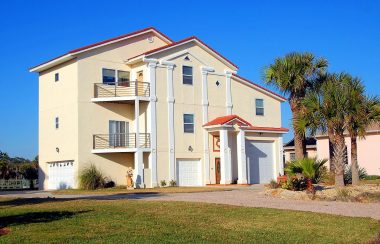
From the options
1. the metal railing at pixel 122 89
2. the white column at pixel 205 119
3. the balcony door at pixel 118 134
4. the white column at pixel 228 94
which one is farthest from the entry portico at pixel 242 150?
the balcony door at pixel 118 134

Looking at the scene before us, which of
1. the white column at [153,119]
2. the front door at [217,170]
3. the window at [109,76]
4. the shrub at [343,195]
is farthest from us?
the front door at [217,170]

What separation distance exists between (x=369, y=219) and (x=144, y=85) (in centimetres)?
2372

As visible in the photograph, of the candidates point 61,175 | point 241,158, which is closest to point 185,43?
point 241,158

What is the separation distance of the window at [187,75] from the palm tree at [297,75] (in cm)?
634

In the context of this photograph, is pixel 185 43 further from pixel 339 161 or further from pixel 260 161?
pixel 339 161

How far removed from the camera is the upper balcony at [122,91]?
1375 inches

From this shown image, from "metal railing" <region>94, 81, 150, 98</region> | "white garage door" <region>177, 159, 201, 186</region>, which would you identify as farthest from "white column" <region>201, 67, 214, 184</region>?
"metal railing" <region>94, 81, 150, 98</region>

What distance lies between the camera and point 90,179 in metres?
33.1

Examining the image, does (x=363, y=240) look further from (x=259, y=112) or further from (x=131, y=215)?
(x=259, y=112)

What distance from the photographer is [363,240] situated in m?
11.3

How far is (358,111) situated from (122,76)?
17674 mm

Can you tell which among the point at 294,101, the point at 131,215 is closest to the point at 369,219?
the point at 131,215

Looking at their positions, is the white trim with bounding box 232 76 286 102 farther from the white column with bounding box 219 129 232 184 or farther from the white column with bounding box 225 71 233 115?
the white column with bounding box 219 129 232 184

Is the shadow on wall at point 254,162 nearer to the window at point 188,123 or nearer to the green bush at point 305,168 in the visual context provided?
the window at point 188,123
